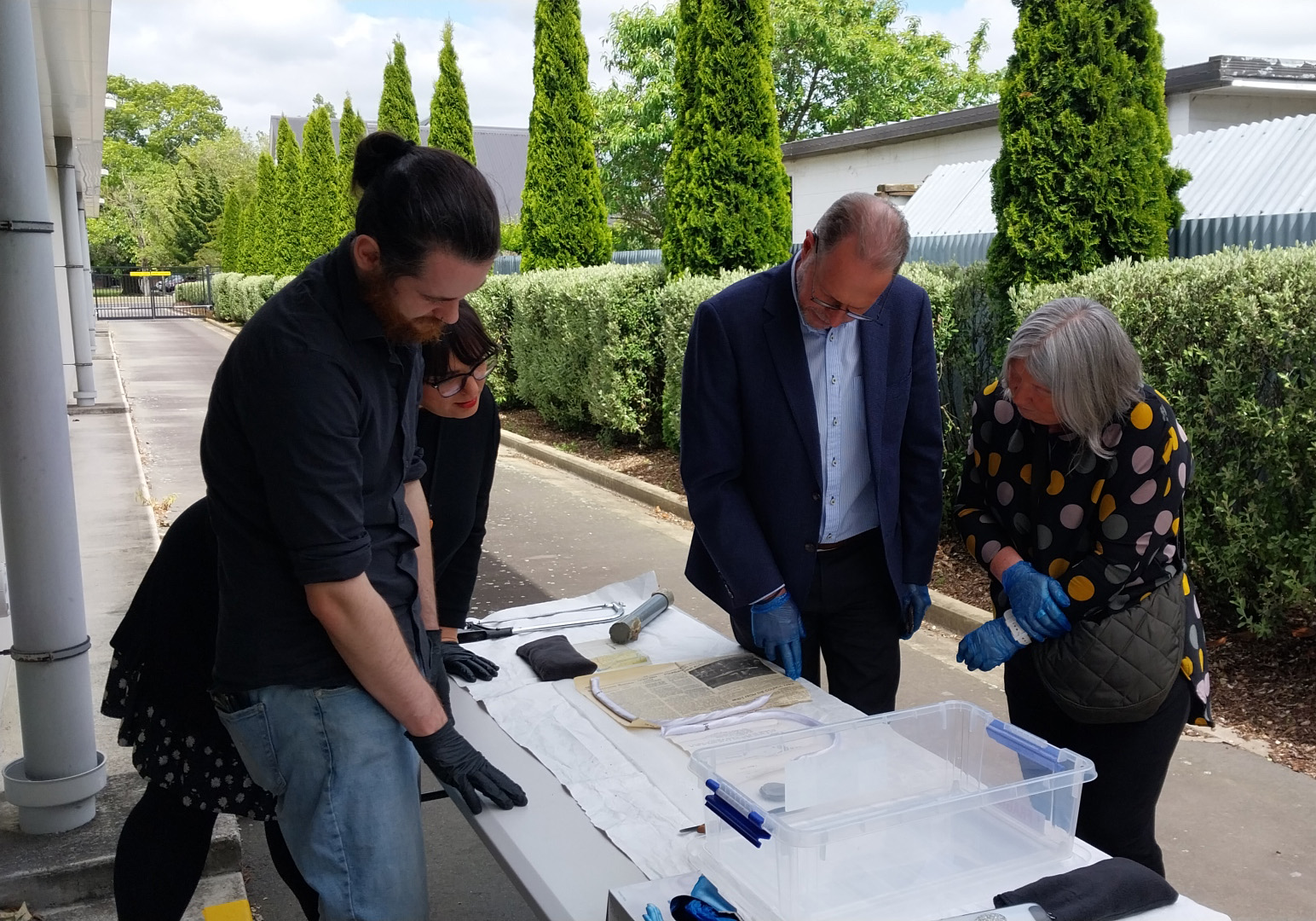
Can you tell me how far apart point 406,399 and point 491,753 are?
0.78m

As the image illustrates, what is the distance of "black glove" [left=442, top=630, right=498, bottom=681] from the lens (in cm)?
257

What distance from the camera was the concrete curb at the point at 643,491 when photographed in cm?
578

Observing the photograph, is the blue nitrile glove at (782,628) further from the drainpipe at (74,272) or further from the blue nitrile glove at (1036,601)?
the drainpipe at (74,272)

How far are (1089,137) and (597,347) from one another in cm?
570

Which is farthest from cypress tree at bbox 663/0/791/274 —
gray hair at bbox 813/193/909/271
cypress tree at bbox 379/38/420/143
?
cypress tree at bbox 379/38/420/143

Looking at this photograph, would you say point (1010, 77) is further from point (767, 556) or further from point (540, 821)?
point (540, 821)

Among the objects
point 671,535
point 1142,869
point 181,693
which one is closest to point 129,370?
point 671,535

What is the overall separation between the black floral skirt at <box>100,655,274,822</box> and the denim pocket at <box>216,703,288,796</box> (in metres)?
0.41

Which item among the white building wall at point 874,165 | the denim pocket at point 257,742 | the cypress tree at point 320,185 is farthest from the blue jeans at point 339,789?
the cypress tree at point 320,185

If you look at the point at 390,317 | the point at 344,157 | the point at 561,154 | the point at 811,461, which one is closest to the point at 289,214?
the point at 344,157

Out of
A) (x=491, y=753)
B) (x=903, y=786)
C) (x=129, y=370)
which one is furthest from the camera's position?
(x=129, y=370)

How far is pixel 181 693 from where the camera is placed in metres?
2.26

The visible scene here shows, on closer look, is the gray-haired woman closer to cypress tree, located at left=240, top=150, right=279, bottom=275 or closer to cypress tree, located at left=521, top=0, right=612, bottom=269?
cypress tree, located at left=521, top=0, right=612, bottom=269

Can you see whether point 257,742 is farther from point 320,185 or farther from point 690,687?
point 320,185
